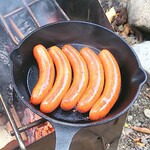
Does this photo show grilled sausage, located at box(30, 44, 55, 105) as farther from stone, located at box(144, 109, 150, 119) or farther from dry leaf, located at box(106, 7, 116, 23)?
dry leaf, located at box(106, 7, 116, 23)

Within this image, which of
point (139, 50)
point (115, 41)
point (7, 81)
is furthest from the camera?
point (139, 50)

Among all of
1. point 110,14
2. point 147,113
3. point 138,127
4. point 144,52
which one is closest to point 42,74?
point 138,127

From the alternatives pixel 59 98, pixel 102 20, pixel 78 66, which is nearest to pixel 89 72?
pixel 78 66

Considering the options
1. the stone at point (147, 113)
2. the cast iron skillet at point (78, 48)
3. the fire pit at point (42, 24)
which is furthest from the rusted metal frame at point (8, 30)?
the stone at point (147, 113)

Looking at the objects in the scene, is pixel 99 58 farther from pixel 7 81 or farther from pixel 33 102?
pixel 7 81

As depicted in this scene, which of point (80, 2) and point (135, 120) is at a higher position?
point (80, 2)

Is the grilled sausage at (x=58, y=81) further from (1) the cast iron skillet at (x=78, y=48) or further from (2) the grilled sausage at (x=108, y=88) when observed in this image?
(2) the grilled sausage at (x=108, y=88)
